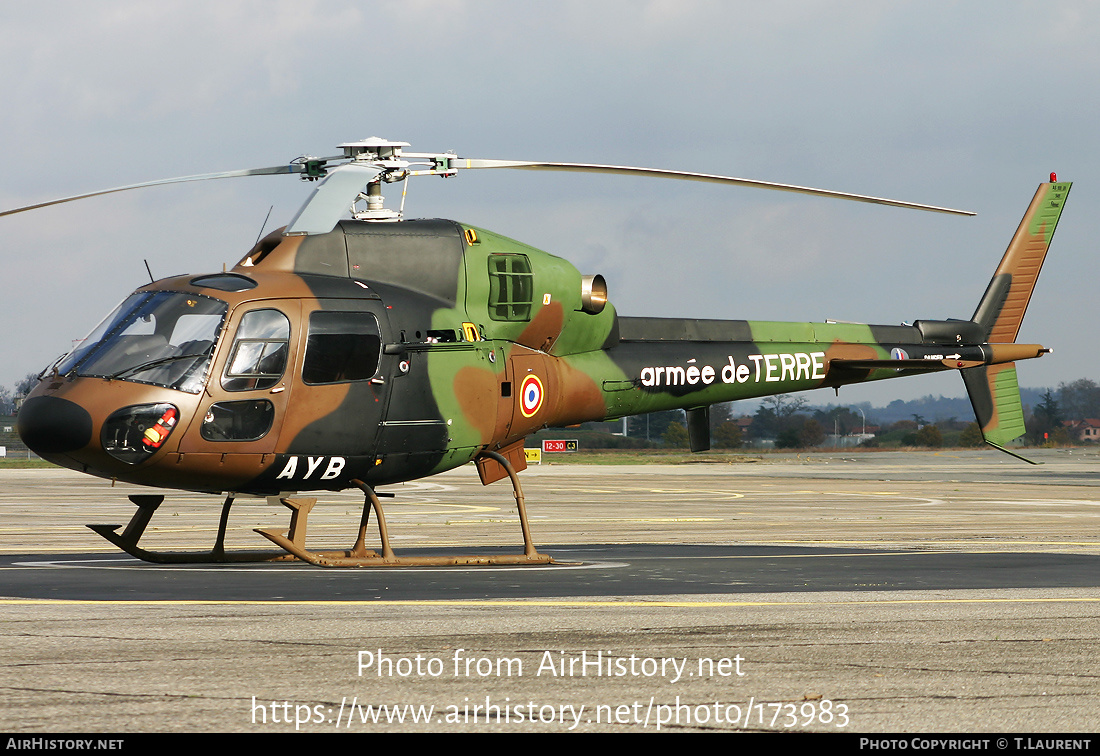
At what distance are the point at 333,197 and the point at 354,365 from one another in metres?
2.15

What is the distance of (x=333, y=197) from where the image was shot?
1532 cm

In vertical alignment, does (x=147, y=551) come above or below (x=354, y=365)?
below

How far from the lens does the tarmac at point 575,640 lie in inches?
264

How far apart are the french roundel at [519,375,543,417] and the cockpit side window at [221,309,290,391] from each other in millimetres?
3963

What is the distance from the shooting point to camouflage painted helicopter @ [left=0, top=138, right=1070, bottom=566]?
44.8ft

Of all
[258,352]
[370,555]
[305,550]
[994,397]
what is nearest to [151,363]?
[258,352]

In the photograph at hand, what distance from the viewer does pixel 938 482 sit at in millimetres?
53062

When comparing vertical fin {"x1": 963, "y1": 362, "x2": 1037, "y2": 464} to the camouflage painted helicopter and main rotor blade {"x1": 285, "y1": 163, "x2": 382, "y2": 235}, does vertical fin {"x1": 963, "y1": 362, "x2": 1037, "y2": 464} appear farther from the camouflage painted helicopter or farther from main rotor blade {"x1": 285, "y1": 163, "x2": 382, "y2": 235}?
main rotor blade {"x1": 285, "y1": 163, "x2": 382, "y2": 235}

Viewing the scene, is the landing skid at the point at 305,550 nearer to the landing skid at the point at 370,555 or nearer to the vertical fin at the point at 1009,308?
the landing skid at the point at 370,555

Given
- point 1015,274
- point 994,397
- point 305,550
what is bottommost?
point 305,550

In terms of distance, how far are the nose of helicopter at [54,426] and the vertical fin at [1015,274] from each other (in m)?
18.0

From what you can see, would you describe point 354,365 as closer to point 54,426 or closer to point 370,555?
point 370,555

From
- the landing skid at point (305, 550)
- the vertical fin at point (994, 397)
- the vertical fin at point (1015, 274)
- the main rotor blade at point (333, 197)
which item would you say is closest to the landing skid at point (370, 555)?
the landing skid at point (305, 550)
